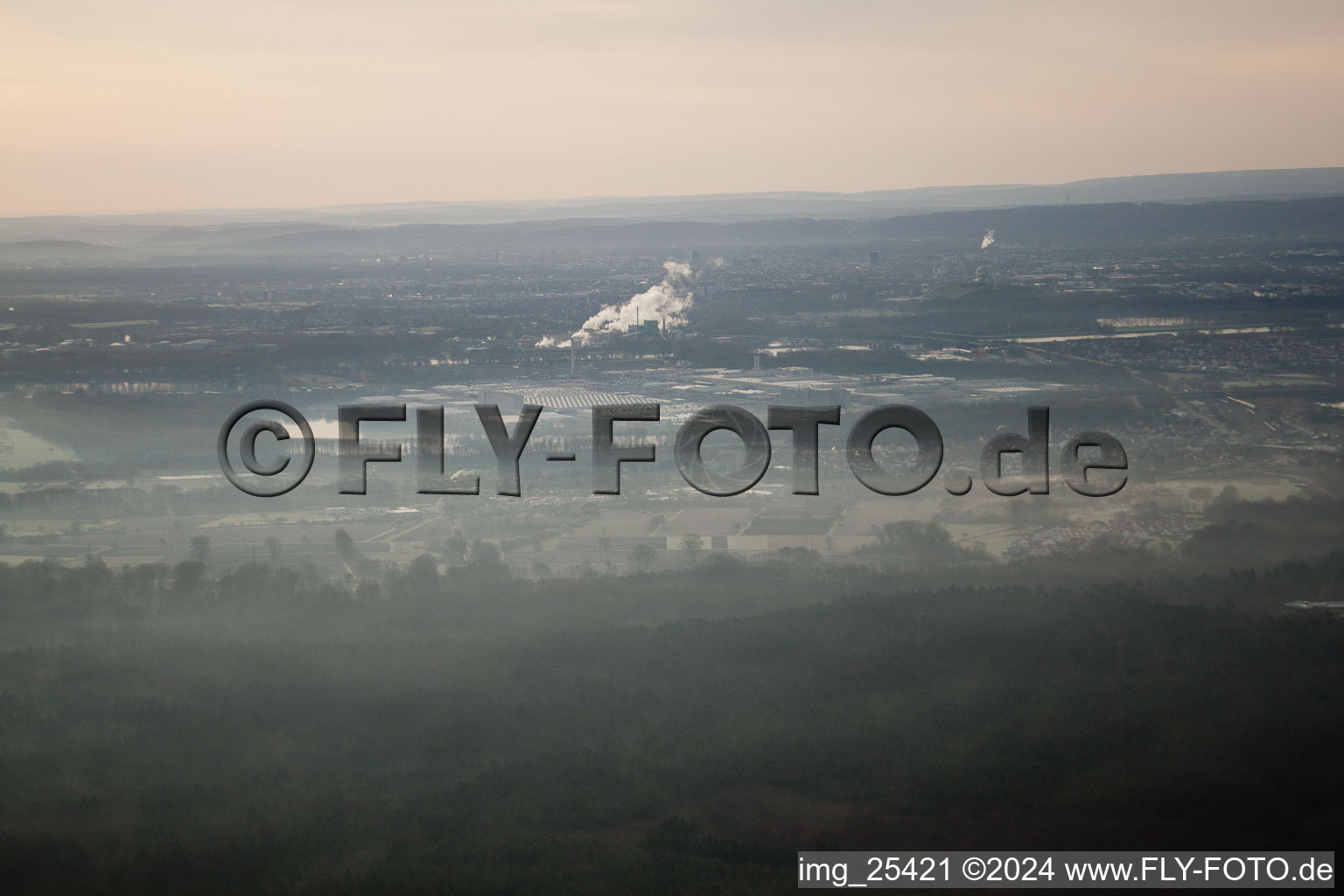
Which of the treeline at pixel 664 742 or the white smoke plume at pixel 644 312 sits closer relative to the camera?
the treeline at pixel 664 742

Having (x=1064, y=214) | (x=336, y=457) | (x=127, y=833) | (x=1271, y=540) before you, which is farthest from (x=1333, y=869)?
(x=1064, y=214)

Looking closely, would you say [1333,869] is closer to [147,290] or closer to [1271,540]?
[1271,540]

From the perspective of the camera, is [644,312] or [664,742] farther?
[644,312]

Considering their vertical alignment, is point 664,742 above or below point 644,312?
below

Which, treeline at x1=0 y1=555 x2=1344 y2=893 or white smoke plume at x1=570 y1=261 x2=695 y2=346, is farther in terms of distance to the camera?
white smoke plume at x1=570 y1=261 x2=695 y2=346

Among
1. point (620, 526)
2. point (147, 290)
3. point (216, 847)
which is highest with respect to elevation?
point (147, 290)

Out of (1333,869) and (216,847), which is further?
(216,847)

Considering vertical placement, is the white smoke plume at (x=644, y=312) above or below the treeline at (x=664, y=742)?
above

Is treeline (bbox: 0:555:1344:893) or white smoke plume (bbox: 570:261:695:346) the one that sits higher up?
white smoke plume (bbox: 570:261:695:346)
